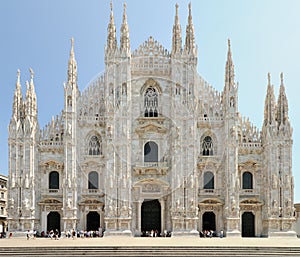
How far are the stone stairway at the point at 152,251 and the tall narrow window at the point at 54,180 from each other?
55.0ft

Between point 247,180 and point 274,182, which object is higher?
point 247,180

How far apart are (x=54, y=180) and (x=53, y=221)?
11.9 ft

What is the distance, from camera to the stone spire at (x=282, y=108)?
4460cm

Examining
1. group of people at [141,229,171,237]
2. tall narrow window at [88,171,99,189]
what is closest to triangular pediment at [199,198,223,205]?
group of people at [141,229,171,237]

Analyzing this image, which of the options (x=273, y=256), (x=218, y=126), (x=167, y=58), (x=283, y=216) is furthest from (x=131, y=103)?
(x=273, y=256)

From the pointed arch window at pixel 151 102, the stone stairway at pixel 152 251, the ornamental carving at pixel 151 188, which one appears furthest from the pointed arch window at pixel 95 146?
the stone stairway at pixel 152 251

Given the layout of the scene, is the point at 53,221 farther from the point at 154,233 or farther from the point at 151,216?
the point at 154,233

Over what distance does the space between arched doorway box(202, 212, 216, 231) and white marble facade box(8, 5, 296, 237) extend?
0.09 meters

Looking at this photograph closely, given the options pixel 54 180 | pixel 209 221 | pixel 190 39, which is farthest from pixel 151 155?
pixel 190 39

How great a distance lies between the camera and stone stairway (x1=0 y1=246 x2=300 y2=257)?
26797 mm

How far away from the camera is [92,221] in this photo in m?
44.3

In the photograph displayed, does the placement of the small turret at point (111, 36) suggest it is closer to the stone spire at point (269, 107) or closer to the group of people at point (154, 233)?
the stone spire at point (269, 107)

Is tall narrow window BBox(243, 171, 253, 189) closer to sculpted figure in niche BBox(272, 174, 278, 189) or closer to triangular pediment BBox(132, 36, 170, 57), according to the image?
sculpted figure in niche BBox(272, 174, 278, 189)

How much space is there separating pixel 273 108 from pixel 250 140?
11.6 feet
